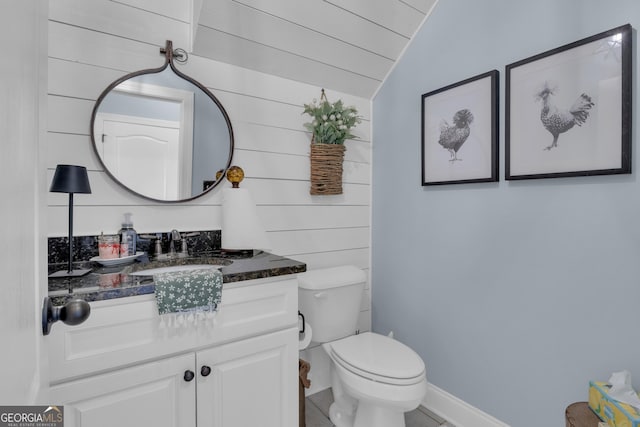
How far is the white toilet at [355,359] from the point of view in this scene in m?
1.39

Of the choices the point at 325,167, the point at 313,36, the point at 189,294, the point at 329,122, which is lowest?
the point at 189,294

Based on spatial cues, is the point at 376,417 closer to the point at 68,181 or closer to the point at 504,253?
the point at 504,253

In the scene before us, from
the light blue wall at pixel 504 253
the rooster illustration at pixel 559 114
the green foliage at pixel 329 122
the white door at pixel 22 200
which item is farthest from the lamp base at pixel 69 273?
the rooster illustration at pixel 559 114

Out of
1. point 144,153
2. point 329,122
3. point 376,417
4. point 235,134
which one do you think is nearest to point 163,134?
point 144,153

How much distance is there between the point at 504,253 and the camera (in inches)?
60.5

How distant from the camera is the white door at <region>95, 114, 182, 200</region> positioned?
4.73 feet

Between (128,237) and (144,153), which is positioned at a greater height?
(144,153)

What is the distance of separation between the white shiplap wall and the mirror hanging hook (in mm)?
27

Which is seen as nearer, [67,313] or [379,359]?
[67,313]

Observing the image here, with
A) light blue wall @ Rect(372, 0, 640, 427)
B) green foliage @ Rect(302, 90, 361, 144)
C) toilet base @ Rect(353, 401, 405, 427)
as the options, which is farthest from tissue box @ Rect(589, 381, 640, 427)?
green foliage @ Rect(302, 90, 361, 144)

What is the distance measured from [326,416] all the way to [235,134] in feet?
5.30

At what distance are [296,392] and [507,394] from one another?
98cm

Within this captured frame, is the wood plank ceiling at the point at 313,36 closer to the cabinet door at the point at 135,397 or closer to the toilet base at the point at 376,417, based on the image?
the cabinet door at the point at 135,397

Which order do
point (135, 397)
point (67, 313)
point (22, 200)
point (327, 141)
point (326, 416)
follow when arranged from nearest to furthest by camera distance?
point (22, 200) → point (67, 313) → point (135, 397) → point (326, 416) → point (327, 141)
